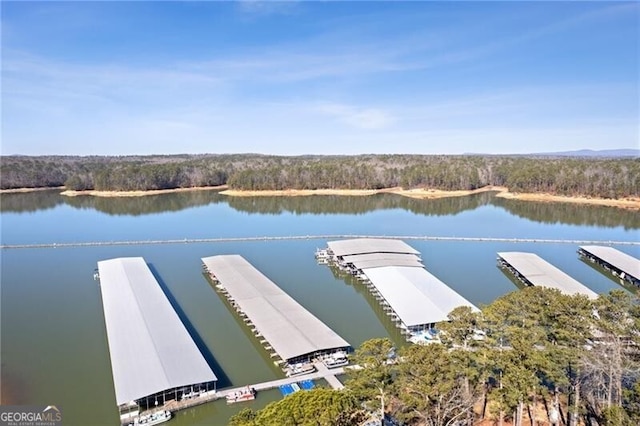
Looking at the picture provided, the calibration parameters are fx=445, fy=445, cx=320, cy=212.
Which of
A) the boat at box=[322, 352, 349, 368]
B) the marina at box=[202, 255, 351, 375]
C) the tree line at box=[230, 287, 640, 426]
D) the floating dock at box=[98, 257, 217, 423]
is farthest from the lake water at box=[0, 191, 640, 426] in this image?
the tree line at box=[230, 287, 640, 426]

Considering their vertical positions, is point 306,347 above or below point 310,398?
below

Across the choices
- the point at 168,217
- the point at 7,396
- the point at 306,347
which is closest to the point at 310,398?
the point at 306,347

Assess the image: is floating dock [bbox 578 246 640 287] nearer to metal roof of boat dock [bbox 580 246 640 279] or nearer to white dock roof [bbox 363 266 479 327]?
metal roof of boat dock [bbox 580 246 640 279]

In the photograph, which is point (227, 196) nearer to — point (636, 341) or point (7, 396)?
point (7, 396)

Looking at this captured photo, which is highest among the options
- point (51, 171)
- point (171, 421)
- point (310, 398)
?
point (51, 171)

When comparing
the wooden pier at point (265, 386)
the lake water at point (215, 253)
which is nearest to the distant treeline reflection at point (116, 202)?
the lake water at point (215, 253)

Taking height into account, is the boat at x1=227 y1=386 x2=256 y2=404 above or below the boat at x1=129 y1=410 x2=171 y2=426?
above
